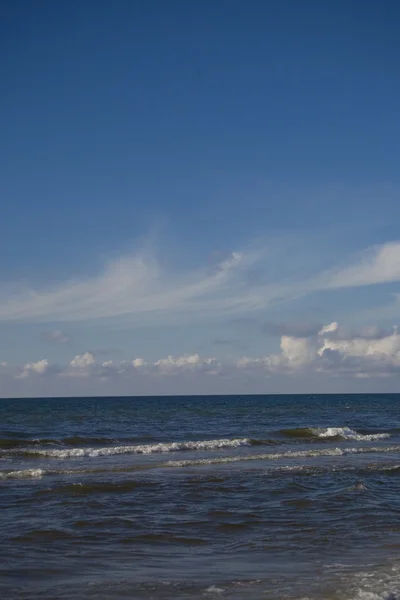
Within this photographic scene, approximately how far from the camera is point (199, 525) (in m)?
14.6

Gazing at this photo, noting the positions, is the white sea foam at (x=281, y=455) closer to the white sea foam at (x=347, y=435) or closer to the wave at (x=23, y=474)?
the wave at (x=23, y=474)

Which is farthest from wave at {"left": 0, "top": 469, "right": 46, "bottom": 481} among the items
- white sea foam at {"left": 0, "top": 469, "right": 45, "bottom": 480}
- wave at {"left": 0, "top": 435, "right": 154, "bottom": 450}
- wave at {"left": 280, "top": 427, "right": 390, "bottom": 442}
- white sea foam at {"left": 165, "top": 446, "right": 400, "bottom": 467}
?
wave at {"left": 280, "top": 427, "right": 390, "bottom": 442}

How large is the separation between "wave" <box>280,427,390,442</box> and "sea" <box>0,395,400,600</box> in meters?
11.2

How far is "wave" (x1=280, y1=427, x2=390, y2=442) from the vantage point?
135ft

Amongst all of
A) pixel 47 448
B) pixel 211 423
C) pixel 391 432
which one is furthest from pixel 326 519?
pixel 211 423

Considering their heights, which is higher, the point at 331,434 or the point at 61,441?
the point at 61,441

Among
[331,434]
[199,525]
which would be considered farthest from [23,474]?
[331,434]

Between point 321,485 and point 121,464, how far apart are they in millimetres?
9747

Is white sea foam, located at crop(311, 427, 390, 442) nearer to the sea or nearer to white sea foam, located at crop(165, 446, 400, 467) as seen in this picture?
white sea foam, located at crop(165, 446, 400, 467)

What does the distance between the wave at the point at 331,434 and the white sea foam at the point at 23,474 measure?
74.9ft

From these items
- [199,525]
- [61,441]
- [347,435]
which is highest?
[199,525]

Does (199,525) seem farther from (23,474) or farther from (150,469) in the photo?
(23,474)

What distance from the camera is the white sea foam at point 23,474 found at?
22317 millimetres

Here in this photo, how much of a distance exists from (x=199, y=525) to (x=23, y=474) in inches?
419
